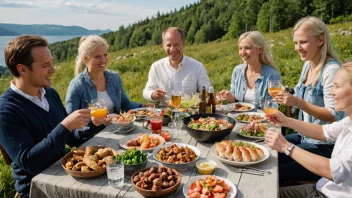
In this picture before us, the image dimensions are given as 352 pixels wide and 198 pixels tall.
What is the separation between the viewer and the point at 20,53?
244 centimetres

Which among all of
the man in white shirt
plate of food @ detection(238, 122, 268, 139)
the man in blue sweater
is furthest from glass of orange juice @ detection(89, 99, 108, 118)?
the man in white shirt

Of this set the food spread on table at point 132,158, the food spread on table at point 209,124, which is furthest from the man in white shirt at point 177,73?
the food spread on table at point 132,158

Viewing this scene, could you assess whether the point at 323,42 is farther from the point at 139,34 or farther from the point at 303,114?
the point at 139,34

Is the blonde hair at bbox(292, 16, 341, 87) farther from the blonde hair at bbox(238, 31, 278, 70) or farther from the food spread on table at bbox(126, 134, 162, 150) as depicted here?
the food spread on table at bbox(126, 134, 162, 150)

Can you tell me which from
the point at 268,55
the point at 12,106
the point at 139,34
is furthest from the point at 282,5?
the point at 12,106

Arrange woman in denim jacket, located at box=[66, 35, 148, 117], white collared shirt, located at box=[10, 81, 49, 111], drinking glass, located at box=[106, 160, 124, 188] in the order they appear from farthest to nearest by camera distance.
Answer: woman in denim jacket, located at box=[66, 35, 148, 117], white collared shirt, located at box=[10, 81, 49, 111], drinking glass, located at box=[106, 160, 124, 188]

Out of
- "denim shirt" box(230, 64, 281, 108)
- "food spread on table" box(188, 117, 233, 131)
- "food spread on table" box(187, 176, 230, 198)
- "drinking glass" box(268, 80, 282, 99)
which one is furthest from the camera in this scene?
"denim shirt" box(230, 64, 281, 108)

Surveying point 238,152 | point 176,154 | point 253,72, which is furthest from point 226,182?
point 253,72

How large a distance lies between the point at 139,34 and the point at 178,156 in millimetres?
79660

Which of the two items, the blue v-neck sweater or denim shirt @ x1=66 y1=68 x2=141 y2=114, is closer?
the blue v-neck sweater

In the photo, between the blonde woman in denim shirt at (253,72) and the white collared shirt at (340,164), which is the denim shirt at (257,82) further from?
the white collared shirt at (340,164)

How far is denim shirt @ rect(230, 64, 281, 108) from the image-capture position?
4.39 meters

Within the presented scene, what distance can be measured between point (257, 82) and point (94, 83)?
2.46 metres

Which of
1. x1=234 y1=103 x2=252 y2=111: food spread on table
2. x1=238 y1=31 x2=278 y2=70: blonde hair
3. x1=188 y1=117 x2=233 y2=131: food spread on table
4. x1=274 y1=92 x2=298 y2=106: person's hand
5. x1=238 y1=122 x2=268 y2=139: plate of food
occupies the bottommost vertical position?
x1=234 y1=103 x2=252 y2=111: food spread on table
